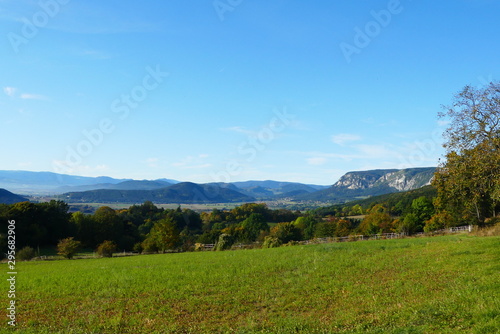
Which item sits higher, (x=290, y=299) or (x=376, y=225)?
(x=290, y=299)

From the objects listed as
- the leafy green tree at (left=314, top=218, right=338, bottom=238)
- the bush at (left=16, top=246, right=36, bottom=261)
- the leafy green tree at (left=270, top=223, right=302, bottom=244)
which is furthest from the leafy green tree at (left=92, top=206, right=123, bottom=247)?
the leafy green tree at (left=314, top=218, right=338, bottom=238)

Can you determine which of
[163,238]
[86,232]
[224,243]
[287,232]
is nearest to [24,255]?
[163,238]

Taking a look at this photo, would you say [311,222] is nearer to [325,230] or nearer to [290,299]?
[325,230]

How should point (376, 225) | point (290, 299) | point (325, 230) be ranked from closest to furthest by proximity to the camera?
1. point (290, 299)
2. point (376, 225)
3. point (325, 230)

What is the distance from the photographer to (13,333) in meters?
12.7

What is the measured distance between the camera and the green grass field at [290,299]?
37.2 ft

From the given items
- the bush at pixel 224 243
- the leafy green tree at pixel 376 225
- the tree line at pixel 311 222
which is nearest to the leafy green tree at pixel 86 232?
the tree line at pixel 311 222

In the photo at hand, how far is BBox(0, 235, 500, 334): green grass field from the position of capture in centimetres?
1135

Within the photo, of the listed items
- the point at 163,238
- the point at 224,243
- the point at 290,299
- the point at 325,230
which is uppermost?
the point at 290,299

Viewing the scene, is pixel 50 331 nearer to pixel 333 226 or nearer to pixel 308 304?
pixel 308 304

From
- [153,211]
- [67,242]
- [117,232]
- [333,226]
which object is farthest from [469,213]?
[153,211]

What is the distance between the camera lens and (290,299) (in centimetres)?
1513

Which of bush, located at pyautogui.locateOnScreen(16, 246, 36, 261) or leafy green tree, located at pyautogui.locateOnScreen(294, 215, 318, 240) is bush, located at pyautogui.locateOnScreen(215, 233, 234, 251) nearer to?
bush, located at pyautogui.locateOnScreen(16, 246, 36, 261)

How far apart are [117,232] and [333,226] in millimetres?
68024
